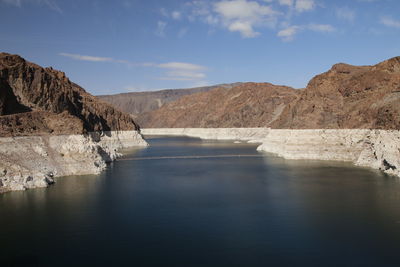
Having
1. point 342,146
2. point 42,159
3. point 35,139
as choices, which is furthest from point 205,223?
point 342,146

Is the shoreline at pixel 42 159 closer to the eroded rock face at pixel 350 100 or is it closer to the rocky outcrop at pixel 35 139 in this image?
the rocky outcrop at pixel 35 139

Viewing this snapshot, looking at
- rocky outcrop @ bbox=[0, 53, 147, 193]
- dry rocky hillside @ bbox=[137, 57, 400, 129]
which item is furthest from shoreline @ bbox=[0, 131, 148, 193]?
dry rocky hillside @ bbox=[137, 57, 400, 129]

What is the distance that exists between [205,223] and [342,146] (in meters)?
42.9

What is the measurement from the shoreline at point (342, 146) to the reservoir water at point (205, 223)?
597 cm

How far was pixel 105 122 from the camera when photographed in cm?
11756

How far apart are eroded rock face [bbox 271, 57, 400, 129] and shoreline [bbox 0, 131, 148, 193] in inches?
1518

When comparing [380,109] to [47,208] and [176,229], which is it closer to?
[176,229]

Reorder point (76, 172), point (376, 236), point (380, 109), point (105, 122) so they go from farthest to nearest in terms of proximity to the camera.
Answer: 1. point (105, 122)
2. point (380, 109)
3. point (76, 172)
4. point (376, 236)

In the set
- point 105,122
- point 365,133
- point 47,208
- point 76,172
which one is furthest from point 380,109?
point 105,122

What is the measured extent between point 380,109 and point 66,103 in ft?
196

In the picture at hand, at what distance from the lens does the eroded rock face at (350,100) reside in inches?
2232

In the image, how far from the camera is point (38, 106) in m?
68.8

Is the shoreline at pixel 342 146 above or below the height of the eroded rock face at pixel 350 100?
below

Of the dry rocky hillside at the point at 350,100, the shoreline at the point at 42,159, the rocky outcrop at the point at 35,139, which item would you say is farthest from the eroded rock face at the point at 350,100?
the shoreline at the point at 42,159
